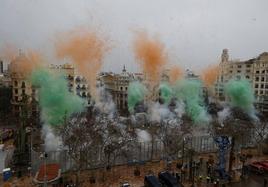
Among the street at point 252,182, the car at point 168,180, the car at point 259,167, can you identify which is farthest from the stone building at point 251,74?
the car at point 168,180

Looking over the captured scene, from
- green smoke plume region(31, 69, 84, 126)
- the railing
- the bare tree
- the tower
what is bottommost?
the railing

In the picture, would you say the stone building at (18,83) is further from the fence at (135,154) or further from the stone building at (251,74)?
the stone building at (251,74)

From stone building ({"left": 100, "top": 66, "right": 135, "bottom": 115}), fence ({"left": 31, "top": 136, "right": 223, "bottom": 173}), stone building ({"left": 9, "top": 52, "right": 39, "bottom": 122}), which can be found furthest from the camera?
stone building ({"left": 100, "top": 66, "right": 135, "bottom": 115})

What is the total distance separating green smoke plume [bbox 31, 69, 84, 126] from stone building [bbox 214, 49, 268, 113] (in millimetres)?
28633

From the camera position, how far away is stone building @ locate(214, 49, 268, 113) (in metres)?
43.6

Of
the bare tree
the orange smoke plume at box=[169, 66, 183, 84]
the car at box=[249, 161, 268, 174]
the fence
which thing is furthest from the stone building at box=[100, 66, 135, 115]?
the car at box=[249, 161, 268, 174]

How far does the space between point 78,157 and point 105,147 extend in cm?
181

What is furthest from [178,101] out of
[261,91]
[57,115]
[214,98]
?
[57,115]

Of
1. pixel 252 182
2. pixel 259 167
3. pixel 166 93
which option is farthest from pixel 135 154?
pixel 166 93

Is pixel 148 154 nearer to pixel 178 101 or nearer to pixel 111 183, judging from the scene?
pixel 111 183

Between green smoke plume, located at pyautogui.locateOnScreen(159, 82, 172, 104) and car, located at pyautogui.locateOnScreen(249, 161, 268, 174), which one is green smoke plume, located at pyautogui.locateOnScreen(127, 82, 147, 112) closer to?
green smoke plume, located at pyautogui.locateOnScreen(159, 82, 172, 104)

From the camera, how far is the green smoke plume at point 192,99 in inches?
1231

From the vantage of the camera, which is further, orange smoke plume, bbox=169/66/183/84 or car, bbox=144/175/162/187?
orange smoke plume, bbox=169/66/183/84

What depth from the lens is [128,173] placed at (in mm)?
17406
